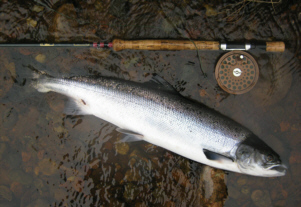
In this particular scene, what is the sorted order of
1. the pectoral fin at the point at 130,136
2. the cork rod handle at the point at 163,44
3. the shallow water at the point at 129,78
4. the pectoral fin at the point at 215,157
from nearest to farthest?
the pectoral fin at the point at 215,157 → the pectoral fin at the point at 130,136 → the cork rod handle at the point at 163,44 → the shallow water at the point at 129,78

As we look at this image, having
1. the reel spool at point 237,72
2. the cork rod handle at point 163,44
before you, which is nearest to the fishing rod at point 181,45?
the cork rod handle at point 163,44

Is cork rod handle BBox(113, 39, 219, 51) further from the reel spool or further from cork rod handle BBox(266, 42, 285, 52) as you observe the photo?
cork rod handle BBox(266, 42, 285, 52)

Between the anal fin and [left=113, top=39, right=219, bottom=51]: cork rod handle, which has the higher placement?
[left=113, top=39, right=219, bottom=51]: cork rod handle

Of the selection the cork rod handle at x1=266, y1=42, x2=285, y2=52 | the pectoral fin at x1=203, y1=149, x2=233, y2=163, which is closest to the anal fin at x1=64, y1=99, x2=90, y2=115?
the pectoral fin at x1=203, y1=149, x2=233, y2=163

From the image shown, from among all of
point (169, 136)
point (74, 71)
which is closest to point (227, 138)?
point (169, 136)

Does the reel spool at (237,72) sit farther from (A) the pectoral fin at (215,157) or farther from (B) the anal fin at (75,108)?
(B) the anal fin at (75,108)

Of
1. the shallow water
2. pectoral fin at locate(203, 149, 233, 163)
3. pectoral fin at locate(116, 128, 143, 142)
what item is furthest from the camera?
the shallow water

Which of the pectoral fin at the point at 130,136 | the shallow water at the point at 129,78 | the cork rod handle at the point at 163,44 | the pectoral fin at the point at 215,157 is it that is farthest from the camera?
the shallow water at the point at 129,78
